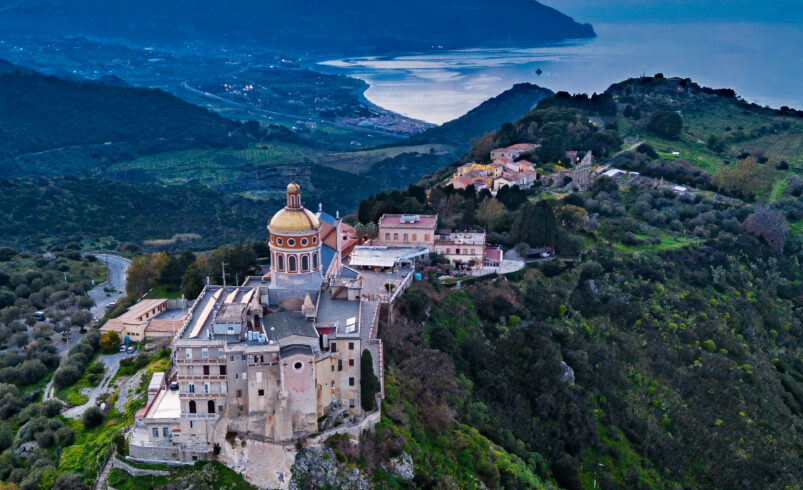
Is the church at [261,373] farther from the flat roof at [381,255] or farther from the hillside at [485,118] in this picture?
the hillside at [485,118]

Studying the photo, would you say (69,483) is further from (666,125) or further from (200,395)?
(666,125)

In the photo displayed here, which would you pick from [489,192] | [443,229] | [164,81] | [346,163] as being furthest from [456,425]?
[164,81]

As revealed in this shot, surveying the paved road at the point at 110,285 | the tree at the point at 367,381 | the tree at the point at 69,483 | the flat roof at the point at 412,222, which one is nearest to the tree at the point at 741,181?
the flat roof at the point at 412,222

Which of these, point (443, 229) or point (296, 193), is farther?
point (443, 229)

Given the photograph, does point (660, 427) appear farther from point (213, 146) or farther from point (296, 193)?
point (213, 146)

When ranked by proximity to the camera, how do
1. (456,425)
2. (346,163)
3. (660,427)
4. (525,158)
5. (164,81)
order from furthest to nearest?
(164,81) < (346,163) < (525,158) < (660,427) < (456,425)

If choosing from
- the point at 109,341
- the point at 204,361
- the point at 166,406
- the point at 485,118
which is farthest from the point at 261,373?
the point at 485,118
